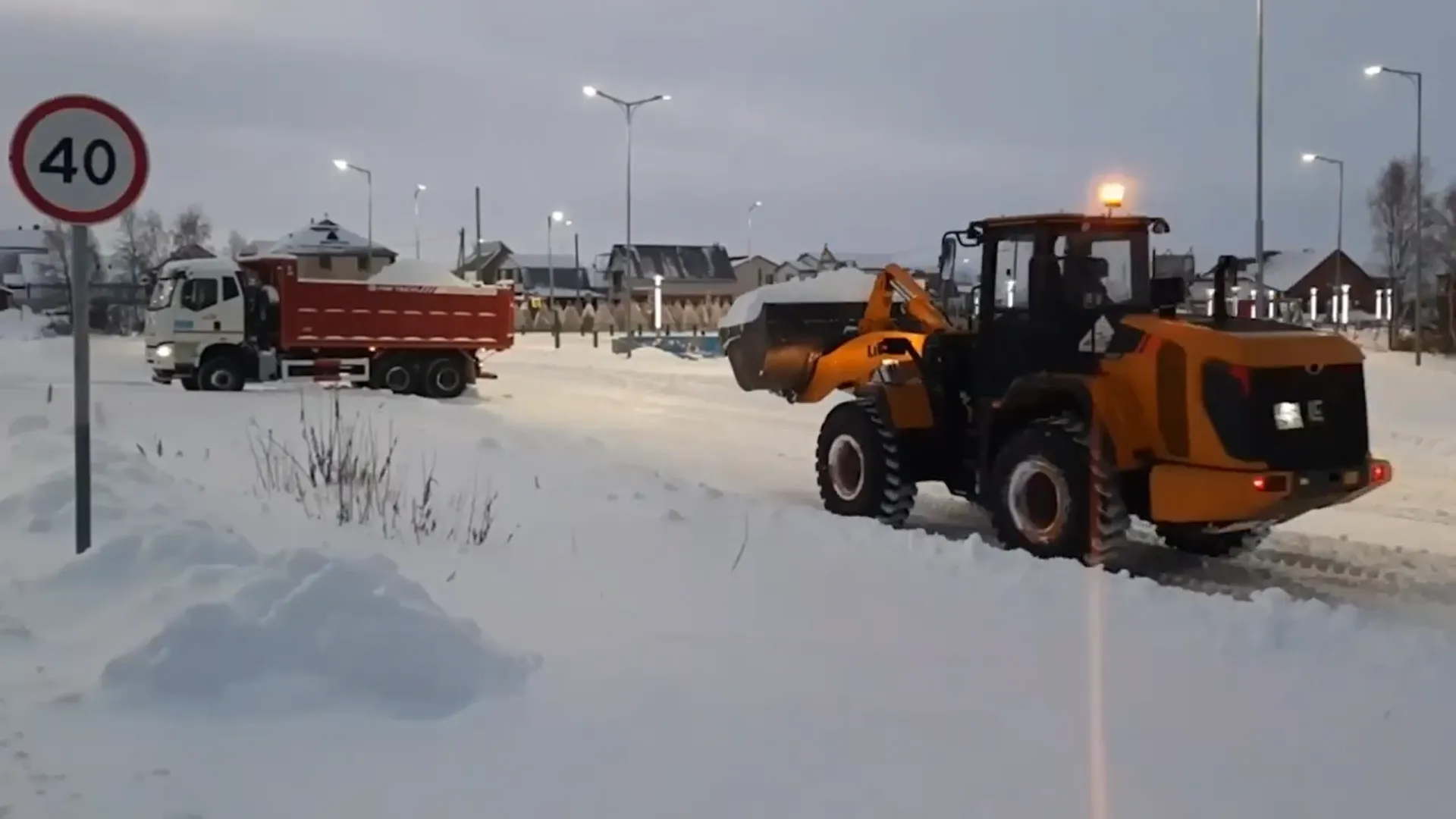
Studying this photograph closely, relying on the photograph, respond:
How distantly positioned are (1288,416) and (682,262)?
9765cm

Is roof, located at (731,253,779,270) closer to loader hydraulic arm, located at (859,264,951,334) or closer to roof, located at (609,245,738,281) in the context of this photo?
roof, located at (609,245,738,281)

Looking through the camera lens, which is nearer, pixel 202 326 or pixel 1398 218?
pixel 202 326

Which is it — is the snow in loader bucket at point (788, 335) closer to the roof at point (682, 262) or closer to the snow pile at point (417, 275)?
the snow pile at point (417, 275)

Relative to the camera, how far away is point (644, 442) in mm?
17578

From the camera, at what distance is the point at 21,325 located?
66312 millimetres

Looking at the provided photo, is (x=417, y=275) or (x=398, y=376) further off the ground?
(x=417, y=275)

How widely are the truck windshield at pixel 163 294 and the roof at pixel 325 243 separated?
47.3 metres

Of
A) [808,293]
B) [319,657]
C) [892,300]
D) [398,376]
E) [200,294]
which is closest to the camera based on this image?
[319,657]

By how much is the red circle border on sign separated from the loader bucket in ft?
A: 22.3

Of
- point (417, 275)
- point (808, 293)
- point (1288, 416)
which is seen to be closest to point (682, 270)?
point (417, 275)

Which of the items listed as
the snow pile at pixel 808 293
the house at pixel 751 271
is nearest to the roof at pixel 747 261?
the house at pixel 751 271

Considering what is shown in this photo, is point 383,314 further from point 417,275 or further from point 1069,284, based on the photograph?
point 1069,284

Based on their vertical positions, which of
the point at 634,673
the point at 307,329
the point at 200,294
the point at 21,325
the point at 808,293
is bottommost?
the point at 634,673

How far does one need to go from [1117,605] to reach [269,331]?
22.4 m
